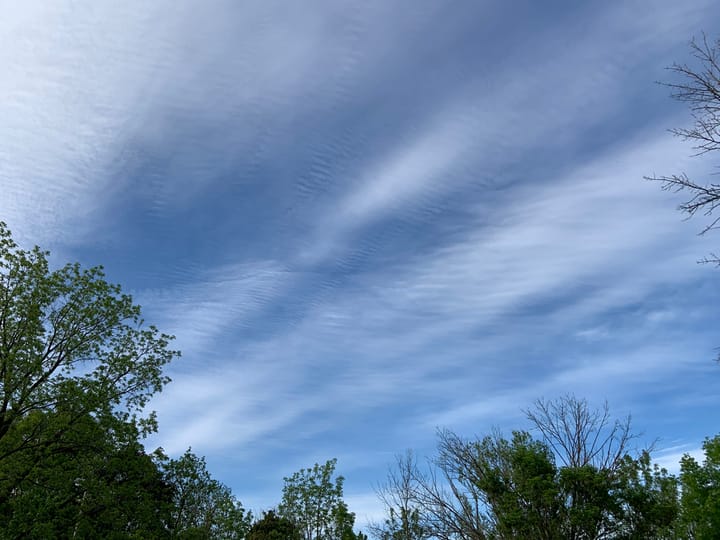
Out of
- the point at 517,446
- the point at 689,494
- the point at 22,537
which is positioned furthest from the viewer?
the point at 517,446

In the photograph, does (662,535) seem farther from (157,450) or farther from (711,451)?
A: (157,450)

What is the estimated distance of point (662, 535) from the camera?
2828 centimetres

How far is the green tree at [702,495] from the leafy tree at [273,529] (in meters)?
20.9

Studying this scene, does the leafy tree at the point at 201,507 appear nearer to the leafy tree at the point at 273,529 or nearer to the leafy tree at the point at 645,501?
the leafy tree at the point at 273,529

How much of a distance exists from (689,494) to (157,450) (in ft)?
78.0

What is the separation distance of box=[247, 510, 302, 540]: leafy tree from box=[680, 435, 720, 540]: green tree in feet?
68.6

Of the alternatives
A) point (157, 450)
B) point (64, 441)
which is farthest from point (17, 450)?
point (157, 450)

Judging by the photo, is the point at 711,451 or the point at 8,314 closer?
the point at 8,314

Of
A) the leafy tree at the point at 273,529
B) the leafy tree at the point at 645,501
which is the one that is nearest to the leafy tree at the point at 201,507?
the leafy tree at the point at 273,529

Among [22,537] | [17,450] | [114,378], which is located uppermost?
[114,378]

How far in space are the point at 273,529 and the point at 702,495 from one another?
26.1 meters

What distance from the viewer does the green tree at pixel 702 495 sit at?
2248cm

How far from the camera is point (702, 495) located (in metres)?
24.0

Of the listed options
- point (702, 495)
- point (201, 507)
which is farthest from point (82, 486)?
point (702, 495)
